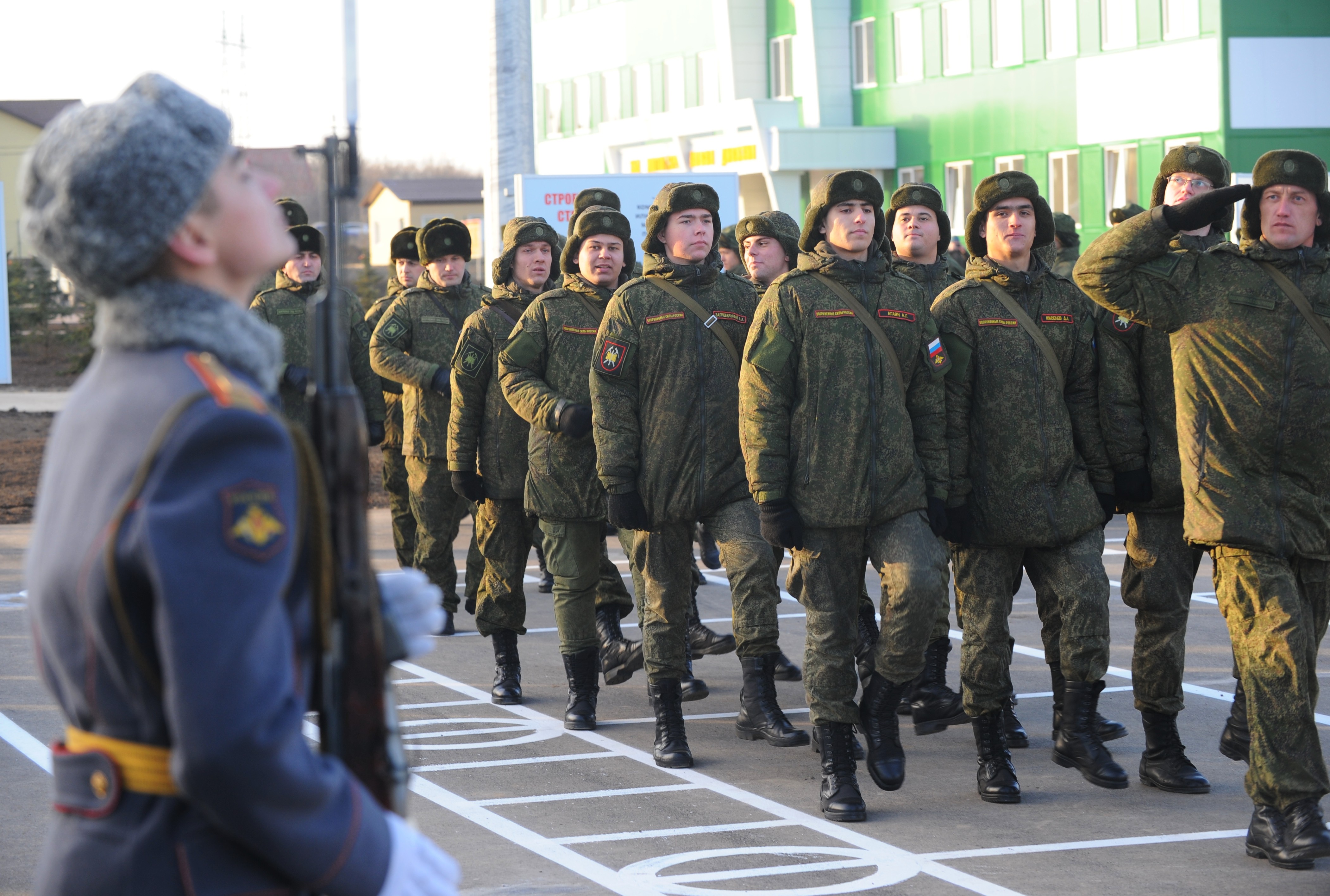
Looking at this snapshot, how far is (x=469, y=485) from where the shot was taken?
8375 millimetres

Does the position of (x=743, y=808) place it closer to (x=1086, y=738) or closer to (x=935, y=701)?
(x=1086, y=738)

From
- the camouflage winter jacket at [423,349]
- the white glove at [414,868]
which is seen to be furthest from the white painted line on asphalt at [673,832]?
the camouflage winter jacket at [423,349]

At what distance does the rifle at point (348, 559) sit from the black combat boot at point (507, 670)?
19.0 feet

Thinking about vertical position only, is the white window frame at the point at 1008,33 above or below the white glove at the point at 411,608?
above

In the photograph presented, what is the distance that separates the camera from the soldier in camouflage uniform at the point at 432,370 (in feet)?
31.7

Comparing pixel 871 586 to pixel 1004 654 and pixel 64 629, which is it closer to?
pixel 1004 654

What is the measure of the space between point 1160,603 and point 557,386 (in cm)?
280

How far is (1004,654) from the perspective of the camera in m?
6.14

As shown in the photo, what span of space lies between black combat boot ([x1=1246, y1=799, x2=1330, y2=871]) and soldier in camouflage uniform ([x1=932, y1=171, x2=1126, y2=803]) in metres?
1.04

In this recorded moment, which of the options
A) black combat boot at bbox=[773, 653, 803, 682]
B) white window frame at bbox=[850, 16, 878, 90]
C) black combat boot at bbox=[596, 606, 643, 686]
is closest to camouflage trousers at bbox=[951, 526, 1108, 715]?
black combat boot at bbox=[596, 606, 643, 686]

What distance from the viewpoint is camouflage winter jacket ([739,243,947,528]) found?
593 cm

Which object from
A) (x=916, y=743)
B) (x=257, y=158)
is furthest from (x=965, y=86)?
(x=257, y=158)

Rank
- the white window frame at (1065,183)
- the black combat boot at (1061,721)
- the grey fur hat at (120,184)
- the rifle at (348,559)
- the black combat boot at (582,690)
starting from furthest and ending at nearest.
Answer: the white window frame at (1065,183)
the black combat boot at (582,690)
the black combat boot at (1061,721)
the rifle at (348,559)
the grey fur hat at (120,184)

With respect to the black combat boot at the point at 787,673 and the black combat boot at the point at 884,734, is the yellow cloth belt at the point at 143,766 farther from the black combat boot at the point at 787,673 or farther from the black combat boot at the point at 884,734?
the black combat boot at the point at 787,673
